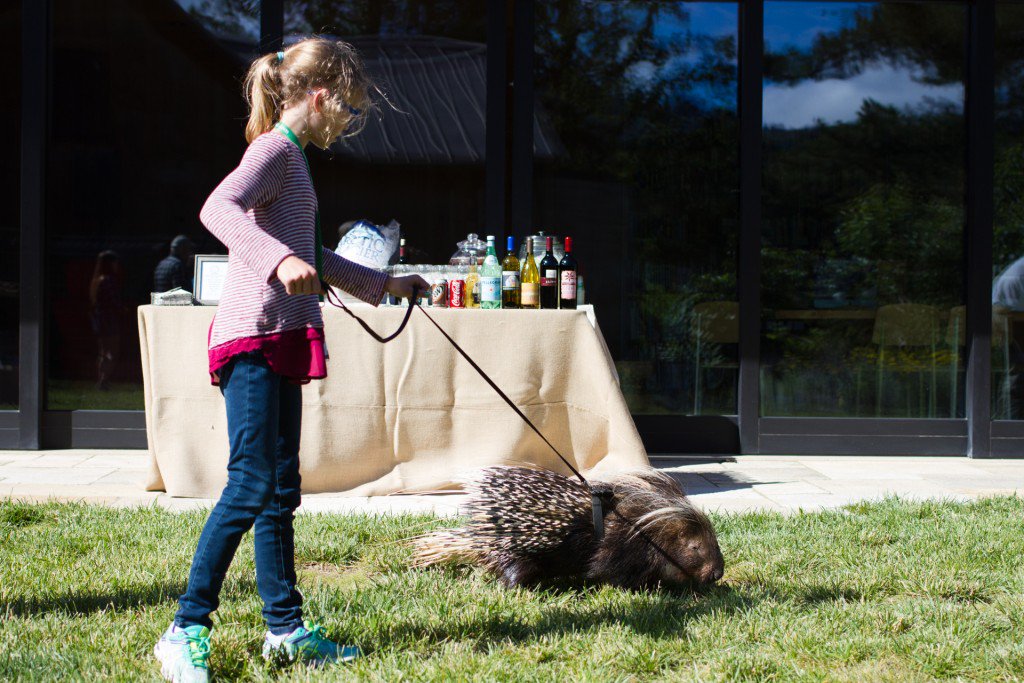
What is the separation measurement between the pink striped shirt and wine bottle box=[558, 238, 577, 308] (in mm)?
2521

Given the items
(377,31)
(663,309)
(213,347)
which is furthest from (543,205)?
(213,347)

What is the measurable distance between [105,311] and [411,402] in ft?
8.72

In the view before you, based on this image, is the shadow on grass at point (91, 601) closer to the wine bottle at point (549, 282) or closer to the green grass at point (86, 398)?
the wine bottle at point (549, 282)

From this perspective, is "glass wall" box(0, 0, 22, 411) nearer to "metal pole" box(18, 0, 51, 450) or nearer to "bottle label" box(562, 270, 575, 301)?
"metal pole" box(18, 0, 51, 450)

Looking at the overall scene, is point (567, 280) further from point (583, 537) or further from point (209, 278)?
point (583, 537)

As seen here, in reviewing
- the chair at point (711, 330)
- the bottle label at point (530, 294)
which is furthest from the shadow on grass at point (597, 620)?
the chair at point (711, 330)

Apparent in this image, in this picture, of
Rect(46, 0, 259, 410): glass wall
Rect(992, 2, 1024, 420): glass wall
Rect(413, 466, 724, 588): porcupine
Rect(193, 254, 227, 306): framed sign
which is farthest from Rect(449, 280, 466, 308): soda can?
Rect(992, 2, 1024, 420): glass wall

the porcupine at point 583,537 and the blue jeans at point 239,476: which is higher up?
the blue jeans at point 239,476

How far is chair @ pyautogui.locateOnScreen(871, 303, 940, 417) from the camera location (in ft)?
21.2

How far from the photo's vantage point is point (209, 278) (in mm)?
5105

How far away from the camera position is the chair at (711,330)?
21.1 feet

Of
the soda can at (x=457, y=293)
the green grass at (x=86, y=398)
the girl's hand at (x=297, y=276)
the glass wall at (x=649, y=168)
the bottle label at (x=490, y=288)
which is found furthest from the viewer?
the glass wall at (x=649, y=168)

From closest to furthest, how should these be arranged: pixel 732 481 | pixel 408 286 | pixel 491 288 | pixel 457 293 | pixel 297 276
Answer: pixel 297 276, pixel 408 286, pixel 491 288, pixel 457 293, pixel 732 481

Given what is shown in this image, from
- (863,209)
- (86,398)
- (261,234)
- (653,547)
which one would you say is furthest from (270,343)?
(863,209)
